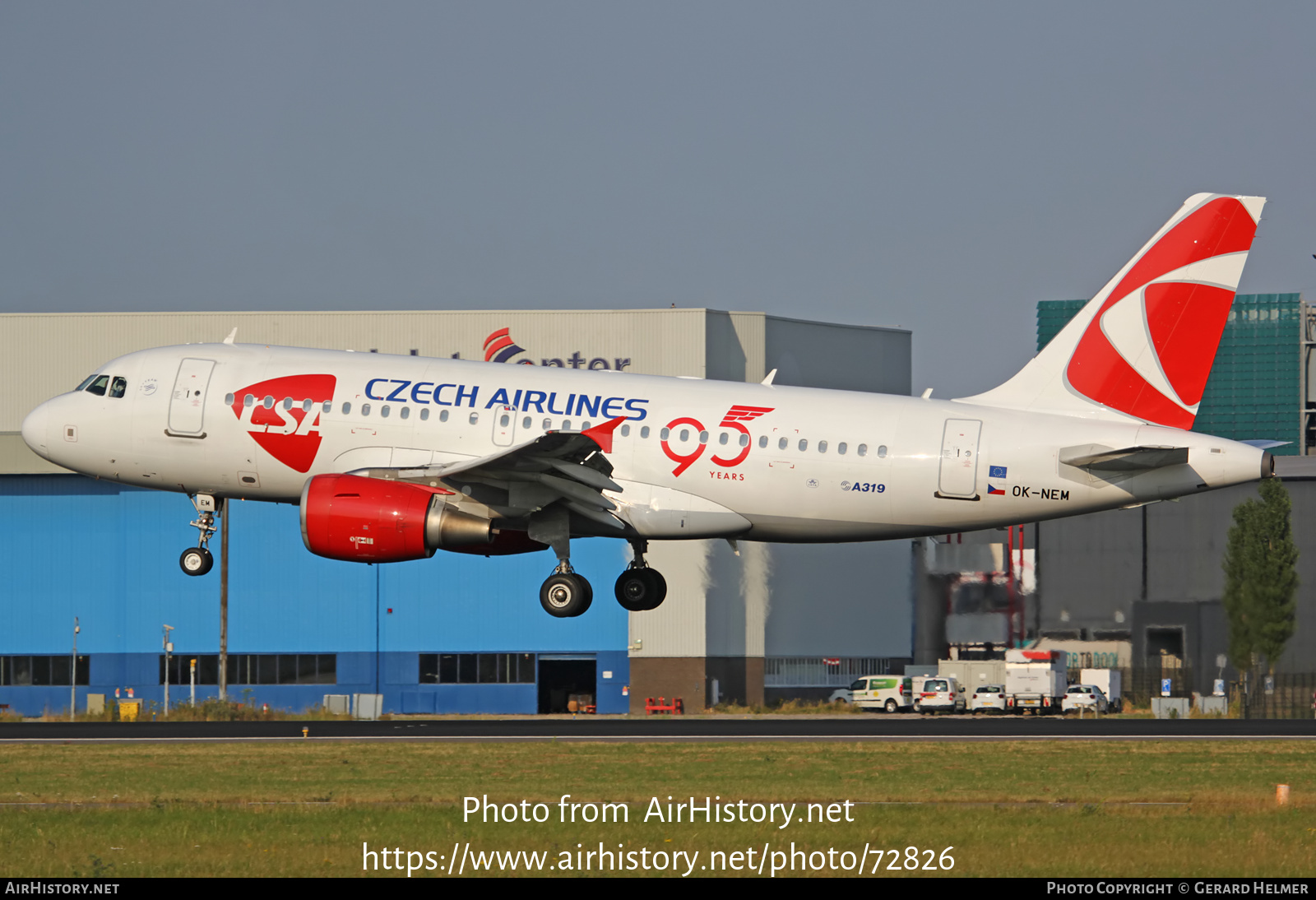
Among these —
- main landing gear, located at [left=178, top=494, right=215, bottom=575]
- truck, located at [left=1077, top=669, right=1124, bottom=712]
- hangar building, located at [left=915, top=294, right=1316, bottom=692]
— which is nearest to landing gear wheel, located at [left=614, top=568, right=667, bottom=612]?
main landing gear, located at [left=178, top=494, right=215, bottom=575]

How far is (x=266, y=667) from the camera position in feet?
288

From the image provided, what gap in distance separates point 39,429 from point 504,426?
11.6 m

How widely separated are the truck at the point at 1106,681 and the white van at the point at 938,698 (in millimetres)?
6461

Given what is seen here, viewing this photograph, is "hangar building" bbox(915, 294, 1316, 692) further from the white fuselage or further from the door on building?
the white fuselage

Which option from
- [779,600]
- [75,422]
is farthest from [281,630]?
[75,422]

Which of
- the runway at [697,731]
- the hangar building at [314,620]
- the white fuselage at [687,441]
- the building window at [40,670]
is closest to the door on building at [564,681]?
the hangar building at [314,620]

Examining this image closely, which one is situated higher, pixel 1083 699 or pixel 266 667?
pixel 266 667

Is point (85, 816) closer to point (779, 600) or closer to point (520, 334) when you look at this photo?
point (779, 600)

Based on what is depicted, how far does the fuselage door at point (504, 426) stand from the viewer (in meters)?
36.3

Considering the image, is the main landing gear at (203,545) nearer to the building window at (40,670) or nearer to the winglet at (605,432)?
the winglet at (605,432)

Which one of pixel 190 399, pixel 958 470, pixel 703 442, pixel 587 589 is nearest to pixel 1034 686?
pixel 958 470

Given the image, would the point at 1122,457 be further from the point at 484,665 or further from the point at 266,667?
the point at 266,667

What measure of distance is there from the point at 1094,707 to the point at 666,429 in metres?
43.9

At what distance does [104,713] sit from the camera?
230 ft
